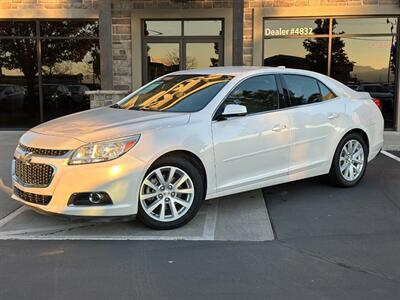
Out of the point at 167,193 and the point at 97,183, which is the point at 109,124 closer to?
the point at 97,183

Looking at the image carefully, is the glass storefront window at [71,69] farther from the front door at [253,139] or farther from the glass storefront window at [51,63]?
the front door at [253,139]

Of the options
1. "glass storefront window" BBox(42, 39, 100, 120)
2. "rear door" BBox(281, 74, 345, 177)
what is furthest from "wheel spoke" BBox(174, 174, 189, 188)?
"glass storefront window" BBox(42, 39, 100, 120)

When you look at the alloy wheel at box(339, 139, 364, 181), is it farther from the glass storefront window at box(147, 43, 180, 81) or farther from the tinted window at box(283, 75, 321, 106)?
the glass storefront window at box(147, 43, 180, 81)

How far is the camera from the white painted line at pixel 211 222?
16.3ft

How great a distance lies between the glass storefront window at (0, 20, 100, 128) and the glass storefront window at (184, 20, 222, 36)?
2.26m

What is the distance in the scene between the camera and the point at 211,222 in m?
5.36

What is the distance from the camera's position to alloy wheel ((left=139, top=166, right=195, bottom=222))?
4.95 meters

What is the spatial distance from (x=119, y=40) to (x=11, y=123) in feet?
11.4

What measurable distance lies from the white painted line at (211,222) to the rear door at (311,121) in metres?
0.99

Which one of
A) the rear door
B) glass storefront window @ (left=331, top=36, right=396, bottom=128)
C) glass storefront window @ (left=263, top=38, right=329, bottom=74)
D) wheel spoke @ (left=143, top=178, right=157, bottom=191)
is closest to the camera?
wheel spoke @ (left=143, top=178, right=157, bottom=191)

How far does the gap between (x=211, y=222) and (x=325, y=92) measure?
2.42 metres

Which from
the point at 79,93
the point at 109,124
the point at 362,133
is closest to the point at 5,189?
the point at 109,124

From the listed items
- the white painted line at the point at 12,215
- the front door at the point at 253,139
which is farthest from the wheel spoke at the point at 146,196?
the white painted line at the point at 12,215

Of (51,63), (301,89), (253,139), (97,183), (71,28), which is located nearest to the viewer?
(97,183)
